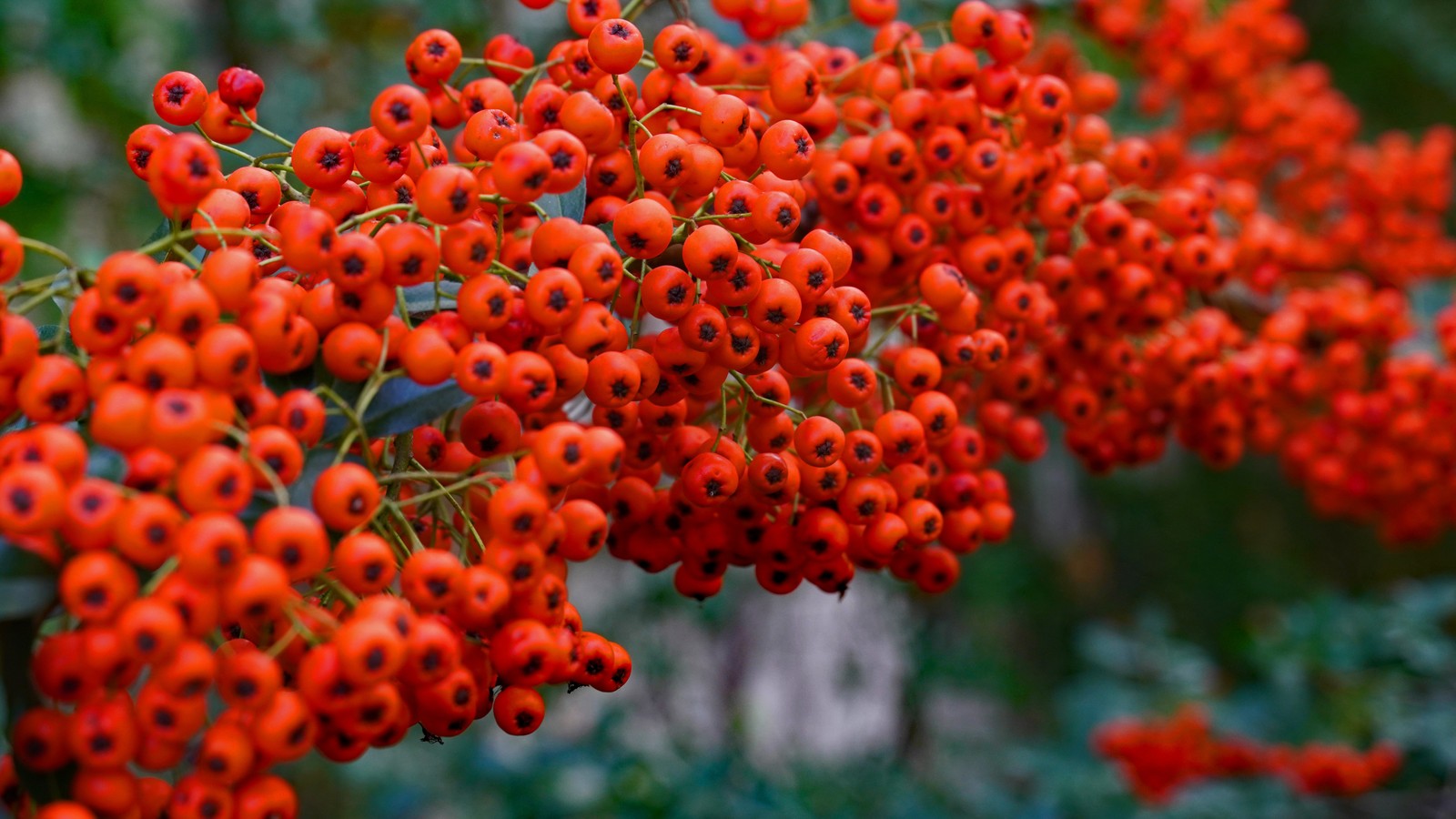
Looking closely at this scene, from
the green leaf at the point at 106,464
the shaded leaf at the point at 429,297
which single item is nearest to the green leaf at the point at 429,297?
the shaded leaf at the point at 429,297

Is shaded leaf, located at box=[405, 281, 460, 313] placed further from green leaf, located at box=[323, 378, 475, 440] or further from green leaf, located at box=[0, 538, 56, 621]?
green leaf, located at box=[0, 538, 56, 621]

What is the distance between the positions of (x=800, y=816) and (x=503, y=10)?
2379 millimetres

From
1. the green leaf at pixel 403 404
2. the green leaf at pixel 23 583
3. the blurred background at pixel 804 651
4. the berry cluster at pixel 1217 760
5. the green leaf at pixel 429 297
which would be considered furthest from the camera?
the berry cluster at pixel 1217 760

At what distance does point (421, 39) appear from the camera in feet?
4.09

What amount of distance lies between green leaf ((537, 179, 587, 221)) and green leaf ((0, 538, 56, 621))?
1.83 feet

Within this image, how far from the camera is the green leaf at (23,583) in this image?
819 millimetres

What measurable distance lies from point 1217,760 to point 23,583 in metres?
3.69

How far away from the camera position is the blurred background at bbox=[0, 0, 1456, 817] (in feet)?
9.43

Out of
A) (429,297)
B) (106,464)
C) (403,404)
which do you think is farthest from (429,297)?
(106,464)

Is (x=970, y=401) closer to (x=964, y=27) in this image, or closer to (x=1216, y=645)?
(x=964, y=27)

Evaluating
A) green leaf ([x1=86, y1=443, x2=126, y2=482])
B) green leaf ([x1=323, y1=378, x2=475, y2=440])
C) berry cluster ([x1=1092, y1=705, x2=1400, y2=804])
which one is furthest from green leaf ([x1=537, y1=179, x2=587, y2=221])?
berry cluster ([x1=1092, y1=705, x2=1400, y2=804])

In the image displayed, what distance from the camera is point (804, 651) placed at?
205 inches

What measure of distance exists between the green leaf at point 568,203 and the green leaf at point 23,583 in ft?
1.83

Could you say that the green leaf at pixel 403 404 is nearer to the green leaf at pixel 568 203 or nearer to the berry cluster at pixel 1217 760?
the green leaf at pixel 568 203
